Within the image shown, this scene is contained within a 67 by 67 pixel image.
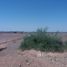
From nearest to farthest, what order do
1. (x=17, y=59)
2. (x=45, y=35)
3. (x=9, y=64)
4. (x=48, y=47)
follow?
(x=9, y=64), (x=17, y=59), (x=48, y=47), (x=45, y=35)

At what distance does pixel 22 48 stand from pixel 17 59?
11.3 m

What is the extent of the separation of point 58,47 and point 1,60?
39.5 ft

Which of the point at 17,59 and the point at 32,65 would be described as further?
the point at 17,59

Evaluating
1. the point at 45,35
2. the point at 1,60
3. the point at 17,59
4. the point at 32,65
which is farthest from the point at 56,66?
the point at 45,35

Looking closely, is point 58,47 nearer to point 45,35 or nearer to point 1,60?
point 45,35

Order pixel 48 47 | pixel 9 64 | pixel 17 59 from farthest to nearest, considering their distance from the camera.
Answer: pixel 48 47 < pixel 17 59 < pixel 9 64

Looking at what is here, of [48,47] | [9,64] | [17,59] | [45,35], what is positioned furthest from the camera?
[45,35]

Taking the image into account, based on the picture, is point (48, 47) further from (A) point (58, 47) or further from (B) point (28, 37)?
(B) point (28, 37)

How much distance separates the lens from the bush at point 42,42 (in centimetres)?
3022

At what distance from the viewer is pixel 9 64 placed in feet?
61.3

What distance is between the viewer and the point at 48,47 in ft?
98.9

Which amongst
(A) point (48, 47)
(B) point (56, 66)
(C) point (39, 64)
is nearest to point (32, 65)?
(C) point (39, 64)

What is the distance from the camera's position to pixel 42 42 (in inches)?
1232

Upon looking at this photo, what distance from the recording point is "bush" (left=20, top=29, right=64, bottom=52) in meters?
30.2
